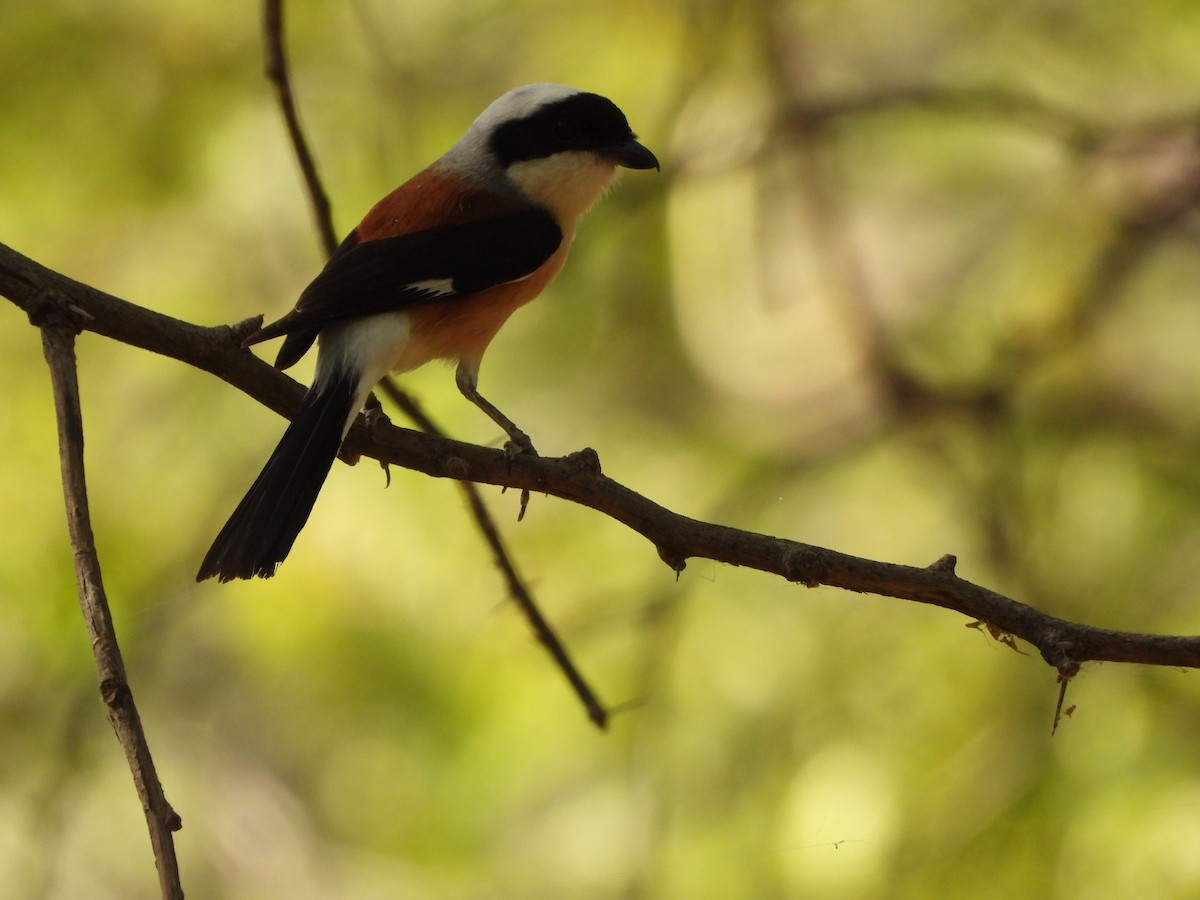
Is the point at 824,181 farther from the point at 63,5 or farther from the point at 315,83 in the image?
the point at 63,5

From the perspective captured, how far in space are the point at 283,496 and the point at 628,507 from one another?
0.50m

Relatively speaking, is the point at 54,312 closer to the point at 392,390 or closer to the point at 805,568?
the point at 392,390

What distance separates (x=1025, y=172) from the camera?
2.90 meters

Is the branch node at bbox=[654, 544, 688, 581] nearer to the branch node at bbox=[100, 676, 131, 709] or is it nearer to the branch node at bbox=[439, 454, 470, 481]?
the branch node at bbox=[439, 454, 470, 481]

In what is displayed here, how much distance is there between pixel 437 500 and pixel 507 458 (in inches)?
50.4

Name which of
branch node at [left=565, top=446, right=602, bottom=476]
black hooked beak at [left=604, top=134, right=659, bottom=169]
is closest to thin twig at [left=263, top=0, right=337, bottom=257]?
black hooked beak at [left=604, top=134, right=659, bottom=169]

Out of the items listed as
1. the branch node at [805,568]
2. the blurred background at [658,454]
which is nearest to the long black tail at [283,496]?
the branch node at [805,568]

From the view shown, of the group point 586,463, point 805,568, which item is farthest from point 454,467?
point 805,568

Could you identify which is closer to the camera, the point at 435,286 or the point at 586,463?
the point at 586,463

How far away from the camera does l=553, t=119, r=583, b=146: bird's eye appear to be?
7.50 feet

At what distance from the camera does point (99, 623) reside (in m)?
1.12

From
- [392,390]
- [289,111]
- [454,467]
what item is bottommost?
[454,467]

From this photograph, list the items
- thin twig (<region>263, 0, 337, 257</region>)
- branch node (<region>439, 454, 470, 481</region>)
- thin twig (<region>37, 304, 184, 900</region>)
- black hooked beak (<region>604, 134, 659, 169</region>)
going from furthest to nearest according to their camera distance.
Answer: black hooked beak (<region>604, 134, 659, 169</region>) < thin twig (<region>263, 0, 337, 257</region>) < branch node (<region>439, 454, 470, 481</region>) < thin twig (<region>37, 304, 184, 900</region>)

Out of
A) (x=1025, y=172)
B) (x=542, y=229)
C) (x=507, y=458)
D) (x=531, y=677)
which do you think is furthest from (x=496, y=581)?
(x=1025, y=172)
